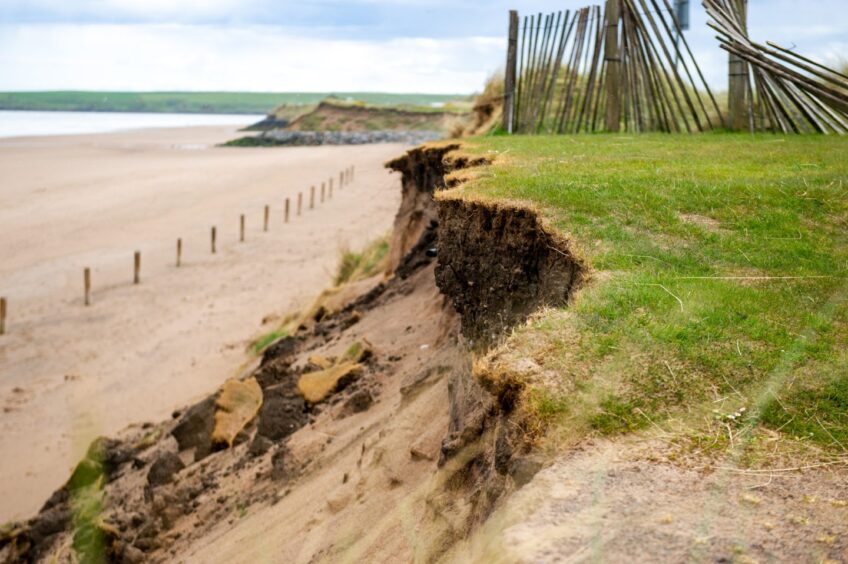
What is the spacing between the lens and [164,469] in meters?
9.87

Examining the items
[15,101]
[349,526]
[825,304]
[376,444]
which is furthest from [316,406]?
[15,101]

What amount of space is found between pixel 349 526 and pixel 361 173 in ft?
147

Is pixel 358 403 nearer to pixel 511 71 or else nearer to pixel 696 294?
pixel 696 294

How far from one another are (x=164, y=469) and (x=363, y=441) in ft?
10.8

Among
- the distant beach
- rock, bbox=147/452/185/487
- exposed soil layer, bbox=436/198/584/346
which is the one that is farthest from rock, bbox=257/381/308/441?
the distant beach

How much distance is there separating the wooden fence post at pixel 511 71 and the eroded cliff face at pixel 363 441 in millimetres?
2130

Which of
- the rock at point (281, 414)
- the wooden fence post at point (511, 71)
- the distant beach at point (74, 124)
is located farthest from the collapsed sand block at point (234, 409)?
the distant beach at point (74, 124)

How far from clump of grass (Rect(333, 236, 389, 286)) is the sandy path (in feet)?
5.77

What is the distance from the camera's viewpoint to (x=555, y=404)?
13.0 ft

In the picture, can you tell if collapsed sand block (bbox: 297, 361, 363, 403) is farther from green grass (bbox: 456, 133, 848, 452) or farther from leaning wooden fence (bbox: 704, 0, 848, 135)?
leaning wooden fence (bbox: 704, 0, 848, 135)

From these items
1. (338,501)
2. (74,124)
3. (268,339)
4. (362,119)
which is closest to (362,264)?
(268,339)

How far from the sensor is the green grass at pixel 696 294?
4064mm

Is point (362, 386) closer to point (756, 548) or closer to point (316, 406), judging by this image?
point (316, 406)

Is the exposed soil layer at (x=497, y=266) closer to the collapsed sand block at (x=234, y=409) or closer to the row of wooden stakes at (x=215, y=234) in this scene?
the collapsed sand block at (x=234, y=409)
